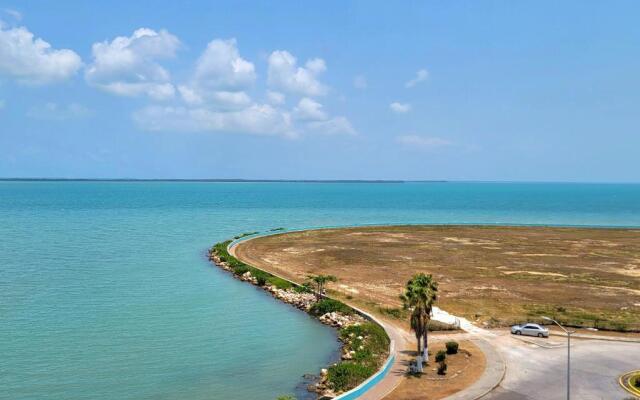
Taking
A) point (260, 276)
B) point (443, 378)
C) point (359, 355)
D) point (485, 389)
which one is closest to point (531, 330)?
point (443, 378)

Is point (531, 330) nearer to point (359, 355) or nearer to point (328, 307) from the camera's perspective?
point (359, 355)

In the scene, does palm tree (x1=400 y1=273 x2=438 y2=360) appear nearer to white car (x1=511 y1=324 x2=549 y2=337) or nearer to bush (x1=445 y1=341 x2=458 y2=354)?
bush (x1=445 y1=341 x2=458 y2=354)

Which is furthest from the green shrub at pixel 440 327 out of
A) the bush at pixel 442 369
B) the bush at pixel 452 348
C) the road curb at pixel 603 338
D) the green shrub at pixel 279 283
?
the green shrub at pixel 279 283

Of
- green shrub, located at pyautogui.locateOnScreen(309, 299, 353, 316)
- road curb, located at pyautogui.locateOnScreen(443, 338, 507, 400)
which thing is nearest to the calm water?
green shrub, located at pyautogui.locateOnScreen(309, 299, 353, 316)

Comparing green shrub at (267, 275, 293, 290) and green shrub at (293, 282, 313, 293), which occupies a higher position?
green shrub at (293, 282, 313, 293)

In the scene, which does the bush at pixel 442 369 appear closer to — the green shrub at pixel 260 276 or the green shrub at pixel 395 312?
the green shrub at pixel 395 312

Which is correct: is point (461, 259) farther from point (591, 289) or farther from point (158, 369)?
point (158, 369)
